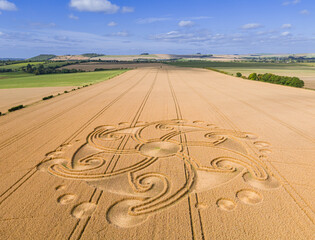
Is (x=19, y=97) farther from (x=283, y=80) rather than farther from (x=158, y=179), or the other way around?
(x=283, y=80)

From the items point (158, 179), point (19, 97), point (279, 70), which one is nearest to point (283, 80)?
point (158, 179)

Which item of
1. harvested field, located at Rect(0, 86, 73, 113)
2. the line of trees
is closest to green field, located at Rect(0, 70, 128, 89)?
harvested field, located at Rect(0, 86, 73, 113)

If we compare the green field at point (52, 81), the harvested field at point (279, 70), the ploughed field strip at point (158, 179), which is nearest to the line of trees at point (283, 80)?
the harvested field at point (279, 70)

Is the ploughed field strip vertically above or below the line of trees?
below

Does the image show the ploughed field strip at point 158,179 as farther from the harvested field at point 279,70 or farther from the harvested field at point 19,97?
the harvested field at point 279,70

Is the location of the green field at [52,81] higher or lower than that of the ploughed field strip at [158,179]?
higher

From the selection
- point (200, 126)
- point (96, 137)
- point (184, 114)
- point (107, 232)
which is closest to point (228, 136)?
point (200, 126)

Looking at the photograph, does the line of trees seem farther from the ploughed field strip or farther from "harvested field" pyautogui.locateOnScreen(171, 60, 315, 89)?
the ploughed field strip

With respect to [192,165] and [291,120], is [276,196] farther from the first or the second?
[291,120]
